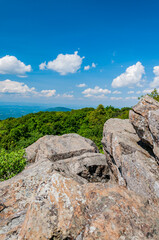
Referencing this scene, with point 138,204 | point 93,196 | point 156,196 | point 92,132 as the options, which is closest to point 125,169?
point 156,196

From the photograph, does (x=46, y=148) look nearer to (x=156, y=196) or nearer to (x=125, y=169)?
(x=125, y=169)

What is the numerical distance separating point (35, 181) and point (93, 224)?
4.78 meters

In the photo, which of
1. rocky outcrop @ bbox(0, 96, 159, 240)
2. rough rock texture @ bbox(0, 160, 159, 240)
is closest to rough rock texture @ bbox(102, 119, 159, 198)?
rocky outcrop @ bbox(0, 96, 159, 240)

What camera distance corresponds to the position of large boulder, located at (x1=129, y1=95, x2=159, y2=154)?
934 centimetres

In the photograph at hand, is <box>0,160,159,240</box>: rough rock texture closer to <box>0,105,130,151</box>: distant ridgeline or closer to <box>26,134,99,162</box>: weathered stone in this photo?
<box>26,134,99,162</box>: weathered stone

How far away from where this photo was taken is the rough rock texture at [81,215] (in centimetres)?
472

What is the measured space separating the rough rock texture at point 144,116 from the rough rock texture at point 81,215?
177 inches

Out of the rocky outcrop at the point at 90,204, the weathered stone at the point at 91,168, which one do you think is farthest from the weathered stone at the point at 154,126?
the weathered stone at the point at 91,168

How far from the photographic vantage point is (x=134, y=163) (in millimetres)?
9477

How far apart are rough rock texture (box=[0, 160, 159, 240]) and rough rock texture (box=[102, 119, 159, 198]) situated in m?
2.69

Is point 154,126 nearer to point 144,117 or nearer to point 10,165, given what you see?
point 144,117

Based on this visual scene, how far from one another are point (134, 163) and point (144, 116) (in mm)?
3196

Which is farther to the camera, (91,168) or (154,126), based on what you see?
(91,168)

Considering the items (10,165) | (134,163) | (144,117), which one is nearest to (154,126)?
(144,117)
